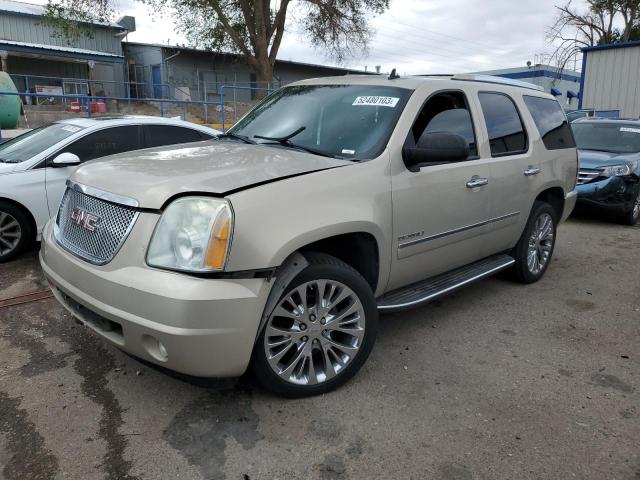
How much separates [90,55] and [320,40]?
1237 centimetres

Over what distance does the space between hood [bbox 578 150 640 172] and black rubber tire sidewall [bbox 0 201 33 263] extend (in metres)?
7.63

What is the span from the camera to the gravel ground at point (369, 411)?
2496 mm

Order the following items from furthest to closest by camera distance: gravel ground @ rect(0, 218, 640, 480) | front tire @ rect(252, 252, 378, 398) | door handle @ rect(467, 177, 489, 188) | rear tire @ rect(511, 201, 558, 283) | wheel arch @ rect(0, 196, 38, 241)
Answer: wheel arch @ rect(0, 196, 38, 241) → rear tire @ rect(511, 201, 558, 283) → door handle @ rect(467, 177, 489, 188) → front tire @ rect(252, 252, 378, 398) → gravel ground @ rect(0, 218, 640, 480)

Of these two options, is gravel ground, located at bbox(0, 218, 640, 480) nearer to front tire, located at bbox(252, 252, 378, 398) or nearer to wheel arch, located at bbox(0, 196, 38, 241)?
front tire, located at bbox(252, 252, 378, 398)

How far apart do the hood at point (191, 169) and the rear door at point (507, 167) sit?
1.59m

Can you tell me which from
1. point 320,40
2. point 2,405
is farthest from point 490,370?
point 320,40

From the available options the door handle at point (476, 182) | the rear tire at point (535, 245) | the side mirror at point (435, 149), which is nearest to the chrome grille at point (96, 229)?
the side mirror at point (435, 149)

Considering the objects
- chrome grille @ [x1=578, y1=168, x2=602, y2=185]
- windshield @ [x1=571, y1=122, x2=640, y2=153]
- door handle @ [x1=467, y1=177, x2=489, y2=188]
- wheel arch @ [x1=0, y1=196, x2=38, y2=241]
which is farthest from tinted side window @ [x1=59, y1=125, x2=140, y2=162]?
windshield @ [x1=571, y1=122, x2=640, y2=153]

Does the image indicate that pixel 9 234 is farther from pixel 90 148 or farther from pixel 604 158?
pixel 604 158

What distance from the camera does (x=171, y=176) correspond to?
2.79m

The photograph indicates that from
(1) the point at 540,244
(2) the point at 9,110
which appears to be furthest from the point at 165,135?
(2) the point at 9,110

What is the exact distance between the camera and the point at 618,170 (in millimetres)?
7973

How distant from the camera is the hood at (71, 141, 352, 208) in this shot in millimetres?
2654

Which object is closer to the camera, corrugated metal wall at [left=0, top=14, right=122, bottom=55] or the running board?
the running board
